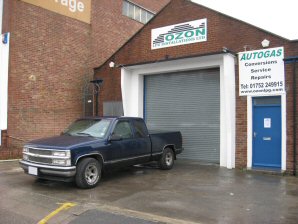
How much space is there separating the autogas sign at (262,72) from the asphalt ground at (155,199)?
2754mm

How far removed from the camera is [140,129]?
35.1 ft

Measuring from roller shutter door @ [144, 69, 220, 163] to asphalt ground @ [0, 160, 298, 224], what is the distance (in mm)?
2655

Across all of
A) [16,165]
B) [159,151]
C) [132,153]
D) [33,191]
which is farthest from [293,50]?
[16,165]

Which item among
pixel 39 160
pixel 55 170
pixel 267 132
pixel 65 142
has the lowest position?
pixel 55 170

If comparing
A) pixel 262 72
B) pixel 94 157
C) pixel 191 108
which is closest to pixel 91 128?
pixel 94 157

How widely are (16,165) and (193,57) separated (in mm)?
7238

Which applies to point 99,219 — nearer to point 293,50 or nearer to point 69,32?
point 293,50

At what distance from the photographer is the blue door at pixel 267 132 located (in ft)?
37.6

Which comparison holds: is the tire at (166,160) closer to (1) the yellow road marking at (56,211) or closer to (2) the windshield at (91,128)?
(2) the windshield at (91,128)

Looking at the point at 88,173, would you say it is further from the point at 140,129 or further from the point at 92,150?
the point at 140,129

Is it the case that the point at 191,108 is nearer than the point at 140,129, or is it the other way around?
the point at 140,129

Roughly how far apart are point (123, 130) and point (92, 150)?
5.10 ft

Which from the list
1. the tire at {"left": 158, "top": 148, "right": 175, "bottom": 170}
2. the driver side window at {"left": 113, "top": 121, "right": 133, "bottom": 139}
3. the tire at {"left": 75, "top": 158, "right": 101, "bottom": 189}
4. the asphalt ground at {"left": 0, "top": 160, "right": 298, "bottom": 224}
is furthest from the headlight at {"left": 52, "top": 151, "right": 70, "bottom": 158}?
the tire at {"left": 158, "top": 148, "right": 175, "bottom": 170}

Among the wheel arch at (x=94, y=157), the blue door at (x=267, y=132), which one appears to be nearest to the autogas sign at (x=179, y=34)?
the blue door at (x=267, y=132)
